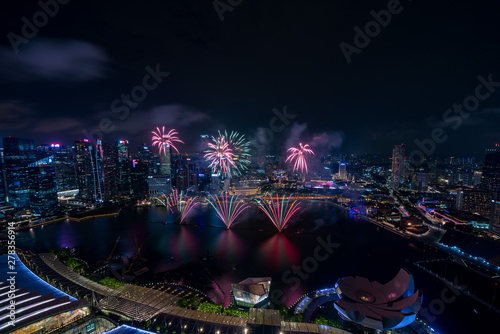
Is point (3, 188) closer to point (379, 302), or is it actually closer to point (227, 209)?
point (227, 209)

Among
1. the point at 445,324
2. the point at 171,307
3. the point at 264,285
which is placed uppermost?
the point at 171,307

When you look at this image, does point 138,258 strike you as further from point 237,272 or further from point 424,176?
point 424,176

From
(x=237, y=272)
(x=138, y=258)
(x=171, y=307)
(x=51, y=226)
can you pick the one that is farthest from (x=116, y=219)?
(x=171, y=307)

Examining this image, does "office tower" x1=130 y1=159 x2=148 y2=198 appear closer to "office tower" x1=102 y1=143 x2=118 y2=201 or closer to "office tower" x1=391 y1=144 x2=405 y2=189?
"office tower" x1=102 y1=143 x2=118 y2=201

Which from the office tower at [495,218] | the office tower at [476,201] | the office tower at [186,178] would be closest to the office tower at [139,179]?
the office tower at [186,178]

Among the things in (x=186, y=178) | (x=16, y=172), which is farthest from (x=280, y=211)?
(x=16, y=172)
